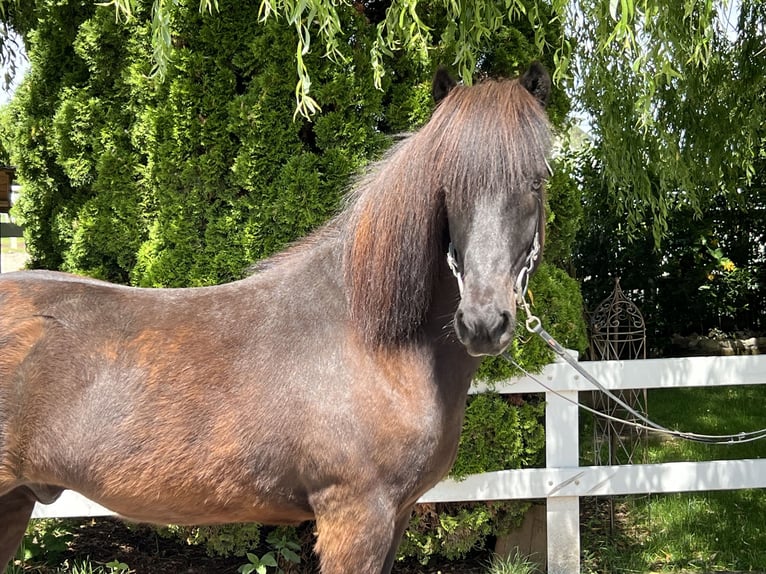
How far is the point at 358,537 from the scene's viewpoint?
7.73ft

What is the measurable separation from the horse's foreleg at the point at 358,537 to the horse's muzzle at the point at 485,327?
0.71m

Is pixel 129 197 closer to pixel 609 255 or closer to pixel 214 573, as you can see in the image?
pixel 214 573

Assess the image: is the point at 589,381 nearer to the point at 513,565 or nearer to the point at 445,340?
the point at 513,565

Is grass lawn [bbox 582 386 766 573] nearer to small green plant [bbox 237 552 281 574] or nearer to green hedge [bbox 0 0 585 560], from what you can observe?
green hedge [bbox 0 0 585 560]

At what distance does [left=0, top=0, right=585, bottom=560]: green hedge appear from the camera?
3.74 m

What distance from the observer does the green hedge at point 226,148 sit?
3.74m

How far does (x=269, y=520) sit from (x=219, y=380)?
616 millimetres

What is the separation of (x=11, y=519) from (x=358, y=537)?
1.48 m

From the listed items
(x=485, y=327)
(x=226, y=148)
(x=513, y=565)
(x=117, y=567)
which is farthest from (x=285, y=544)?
(x=485, y=327)

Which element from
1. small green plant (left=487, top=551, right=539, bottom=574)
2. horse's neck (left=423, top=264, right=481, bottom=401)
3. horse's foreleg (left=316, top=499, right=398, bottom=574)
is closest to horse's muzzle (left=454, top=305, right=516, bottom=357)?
horse's neck (left=423, top=264, right=481, bottom=401)

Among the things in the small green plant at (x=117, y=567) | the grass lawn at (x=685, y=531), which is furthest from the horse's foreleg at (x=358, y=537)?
the grass lawn at (x=685, y=531)

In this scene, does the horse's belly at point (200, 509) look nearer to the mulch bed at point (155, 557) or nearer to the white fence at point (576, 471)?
the white fence at point (576, 471)

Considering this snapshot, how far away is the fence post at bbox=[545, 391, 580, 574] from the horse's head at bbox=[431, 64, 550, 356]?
186cm

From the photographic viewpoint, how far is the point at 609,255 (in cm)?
826
